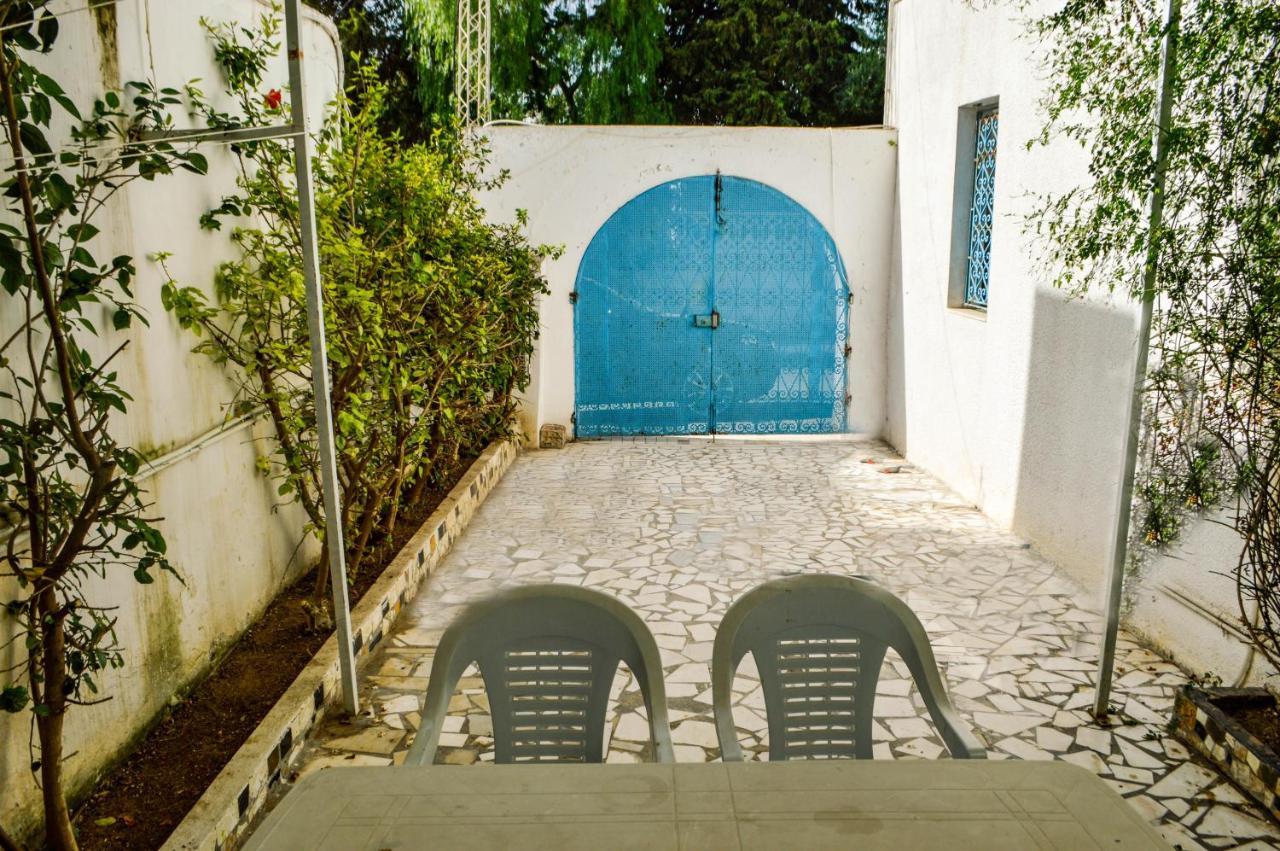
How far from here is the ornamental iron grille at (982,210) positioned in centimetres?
669

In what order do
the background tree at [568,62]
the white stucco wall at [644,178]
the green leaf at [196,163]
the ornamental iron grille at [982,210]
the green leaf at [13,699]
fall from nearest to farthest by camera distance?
the green leaf at [13,699], the green leaf at [196,163], the ornamental iron grille at [982,210], the white stucco wall at [644,178], the background tree at [568,62]

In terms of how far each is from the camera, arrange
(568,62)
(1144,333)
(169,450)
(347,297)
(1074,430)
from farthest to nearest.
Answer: (568,62) → (1074,430) → (347,297) → (169,450) → (1144,333)

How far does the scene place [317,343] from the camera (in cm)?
326

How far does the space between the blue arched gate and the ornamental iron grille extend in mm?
1873

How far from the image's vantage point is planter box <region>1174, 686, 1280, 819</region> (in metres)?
3.06

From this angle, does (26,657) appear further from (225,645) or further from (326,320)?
(326,320)

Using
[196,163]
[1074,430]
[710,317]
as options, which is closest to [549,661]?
[196,163]

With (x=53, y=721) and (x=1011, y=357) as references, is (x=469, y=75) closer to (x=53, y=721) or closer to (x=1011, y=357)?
(x=1011, y=357)

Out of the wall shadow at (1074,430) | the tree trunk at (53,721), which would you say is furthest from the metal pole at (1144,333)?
the tree trunk at (53,721)

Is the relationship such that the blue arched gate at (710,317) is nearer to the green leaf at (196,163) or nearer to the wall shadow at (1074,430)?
the wall shadow at (1074,430)

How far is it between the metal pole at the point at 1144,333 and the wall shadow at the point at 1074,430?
49.3 inches

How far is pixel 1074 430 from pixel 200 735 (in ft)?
14.9

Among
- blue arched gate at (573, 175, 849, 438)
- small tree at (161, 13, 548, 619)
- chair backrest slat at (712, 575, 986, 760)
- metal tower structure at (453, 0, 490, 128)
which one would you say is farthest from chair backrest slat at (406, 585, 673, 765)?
metal tower structure at (453, 0, 490, 128)

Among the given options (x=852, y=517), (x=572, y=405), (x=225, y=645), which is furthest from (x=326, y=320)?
(x=572, y=405)
